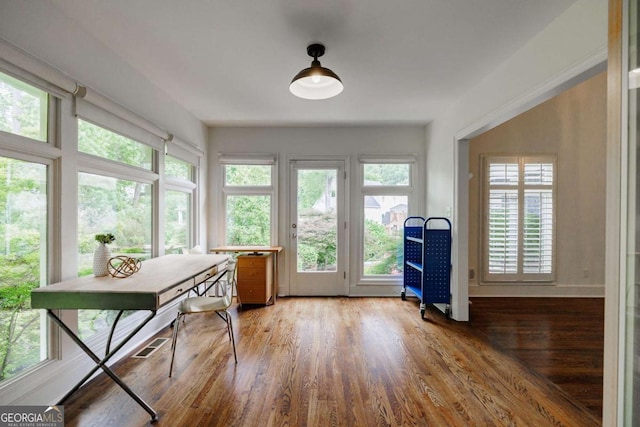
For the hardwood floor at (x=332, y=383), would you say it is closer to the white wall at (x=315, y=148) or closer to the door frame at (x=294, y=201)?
the door frame at (x=294, y=201)

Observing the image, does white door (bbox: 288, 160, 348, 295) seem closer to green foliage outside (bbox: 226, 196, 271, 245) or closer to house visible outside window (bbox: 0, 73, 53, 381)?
green foliage outside (bbox: 226, 196, 271, 245)

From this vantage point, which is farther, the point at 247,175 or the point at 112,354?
the point at 247,175

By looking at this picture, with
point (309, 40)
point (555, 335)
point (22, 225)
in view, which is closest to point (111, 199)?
point (22, 225)

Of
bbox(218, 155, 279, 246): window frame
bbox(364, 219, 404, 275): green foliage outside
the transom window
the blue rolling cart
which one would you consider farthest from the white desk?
bbox(364, 219, 404, 275): green foliage outside

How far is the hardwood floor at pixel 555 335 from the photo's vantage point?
211 centimetres

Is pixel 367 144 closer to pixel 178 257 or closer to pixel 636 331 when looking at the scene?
pixel 178 257

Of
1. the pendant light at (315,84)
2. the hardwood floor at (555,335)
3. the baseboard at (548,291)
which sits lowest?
the hardwood floor at (555,335)

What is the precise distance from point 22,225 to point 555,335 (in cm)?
443

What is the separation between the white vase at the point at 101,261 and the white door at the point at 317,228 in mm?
2409

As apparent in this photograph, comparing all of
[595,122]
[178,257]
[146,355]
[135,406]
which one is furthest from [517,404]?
[595,122]

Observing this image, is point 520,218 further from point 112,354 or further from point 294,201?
point 112,354

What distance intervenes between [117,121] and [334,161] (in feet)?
8.62

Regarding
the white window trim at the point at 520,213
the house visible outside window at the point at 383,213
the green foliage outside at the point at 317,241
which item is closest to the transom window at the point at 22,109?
the green foliage outside at the point at 317,241

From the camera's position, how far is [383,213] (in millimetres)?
4223
